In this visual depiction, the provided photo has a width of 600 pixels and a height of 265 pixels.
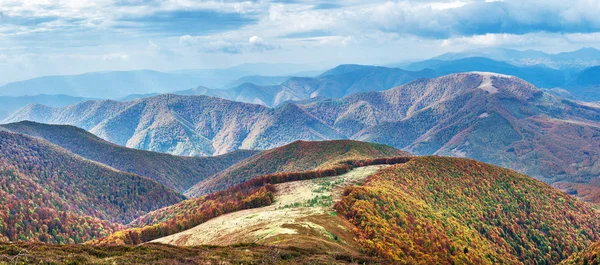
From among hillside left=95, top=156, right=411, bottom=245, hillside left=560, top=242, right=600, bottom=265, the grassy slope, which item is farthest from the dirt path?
hillside left=560, top=242, right=600, bottom=265

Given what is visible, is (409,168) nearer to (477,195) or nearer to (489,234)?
(477,195)

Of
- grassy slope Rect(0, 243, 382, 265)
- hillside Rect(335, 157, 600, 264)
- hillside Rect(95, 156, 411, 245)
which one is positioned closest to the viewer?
grassy slope Rect(0, 243, 382, 265)

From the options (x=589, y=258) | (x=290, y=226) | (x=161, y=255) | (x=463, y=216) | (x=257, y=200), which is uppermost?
(x=161, y=255)

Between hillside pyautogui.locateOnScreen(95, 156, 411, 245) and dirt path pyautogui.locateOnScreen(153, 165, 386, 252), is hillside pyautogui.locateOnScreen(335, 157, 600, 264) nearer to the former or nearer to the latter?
dirt path pyautogui.locateOnScreen(153, 165, 386, 252)

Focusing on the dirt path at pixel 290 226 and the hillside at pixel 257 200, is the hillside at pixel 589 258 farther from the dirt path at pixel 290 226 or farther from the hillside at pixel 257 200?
the hillside at pixel 257 200

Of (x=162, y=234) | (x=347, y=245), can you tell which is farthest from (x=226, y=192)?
(x=347, y=245)

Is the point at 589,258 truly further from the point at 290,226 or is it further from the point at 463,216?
the point at 290,226

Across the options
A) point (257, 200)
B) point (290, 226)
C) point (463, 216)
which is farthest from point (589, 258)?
point (257, 200)
